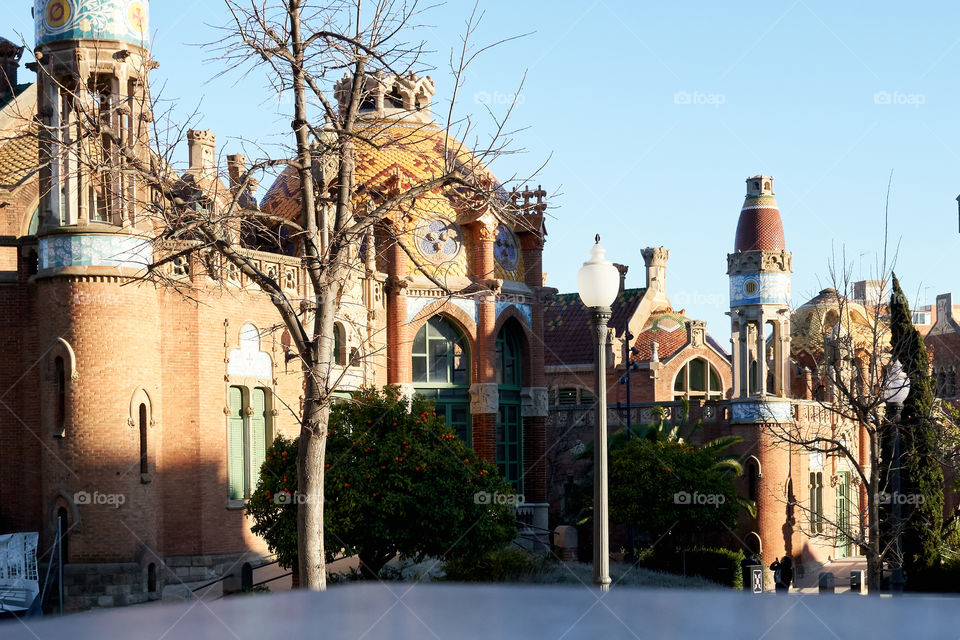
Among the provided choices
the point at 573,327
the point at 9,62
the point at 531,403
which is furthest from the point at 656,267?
the point at 9,62

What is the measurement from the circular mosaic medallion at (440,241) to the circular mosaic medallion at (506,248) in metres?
1.19

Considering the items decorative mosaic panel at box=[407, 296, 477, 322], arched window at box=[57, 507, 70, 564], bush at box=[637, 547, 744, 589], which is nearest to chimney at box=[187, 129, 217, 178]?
decorative mosaic panel at box=[407, 296, 477, 322]

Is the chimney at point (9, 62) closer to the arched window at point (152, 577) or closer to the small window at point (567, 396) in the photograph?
the arched window at point (152, 577)

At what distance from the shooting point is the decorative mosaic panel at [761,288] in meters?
40.1

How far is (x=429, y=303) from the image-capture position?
30.3 meters

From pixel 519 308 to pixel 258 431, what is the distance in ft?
32.1

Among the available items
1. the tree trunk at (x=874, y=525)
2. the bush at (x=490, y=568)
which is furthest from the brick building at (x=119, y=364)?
the tree trunk at (x=874, y=525)

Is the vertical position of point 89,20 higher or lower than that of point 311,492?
higher

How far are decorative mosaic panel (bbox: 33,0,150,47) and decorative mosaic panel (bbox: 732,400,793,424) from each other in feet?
82.1

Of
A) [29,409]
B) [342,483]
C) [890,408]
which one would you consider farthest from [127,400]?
[890,408]

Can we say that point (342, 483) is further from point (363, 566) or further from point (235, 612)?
point (235, 612)

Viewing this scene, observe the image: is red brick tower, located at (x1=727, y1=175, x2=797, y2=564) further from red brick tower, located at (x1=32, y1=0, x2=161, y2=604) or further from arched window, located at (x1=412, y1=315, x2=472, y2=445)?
red brick tower, located at (x1=32, y1=0, x2=161, y2=604)

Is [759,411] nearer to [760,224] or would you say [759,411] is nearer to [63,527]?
[760,224]

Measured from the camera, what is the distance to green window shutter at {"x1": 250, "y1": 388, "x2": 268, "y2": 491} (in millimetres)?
24094
